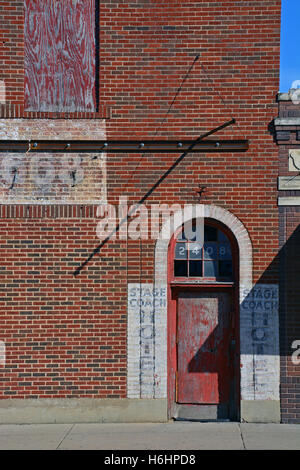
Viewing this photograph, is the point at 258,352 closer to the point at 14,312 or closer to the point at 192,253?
the point at 192,253

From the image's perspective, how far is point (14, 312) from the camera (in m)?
8.70

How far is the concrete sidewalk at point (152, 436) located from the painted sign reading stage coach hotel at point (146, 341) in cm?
60

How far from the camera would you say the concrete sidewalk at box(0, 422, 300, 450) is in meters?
7.31

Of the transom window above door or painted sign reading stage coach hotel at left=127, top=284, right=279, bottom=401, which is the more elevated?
the transom window above door

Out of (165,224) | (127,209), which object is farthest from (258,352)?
(127,209)

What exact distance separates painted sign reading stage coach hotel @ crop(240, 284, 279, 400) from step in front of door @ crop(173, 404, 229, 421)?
519 mm

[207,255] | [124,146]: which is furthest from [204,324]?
[124,146]

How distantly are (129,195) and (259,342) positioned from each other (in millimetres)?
3166

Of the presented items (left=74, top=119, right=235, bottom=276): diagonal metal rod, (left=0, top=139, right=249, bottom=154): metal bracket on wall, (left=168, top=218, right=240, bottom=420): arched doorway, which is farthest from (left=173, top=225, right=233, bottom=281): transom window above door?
(left=0, top=139, right=249, bottom=154): metal bracket on wall

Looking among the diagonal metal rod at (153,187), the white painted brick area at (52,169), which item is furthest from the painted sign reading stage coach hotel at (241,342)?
the white painted brick area at (52,169)

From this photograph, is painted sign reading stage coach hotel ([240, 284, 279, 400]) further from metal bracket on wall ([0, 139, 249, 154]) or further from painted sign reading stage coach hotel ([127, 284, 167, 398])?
metal bracket on wall ([0, 139, 249, 154])

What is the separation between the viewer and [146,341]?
864cm

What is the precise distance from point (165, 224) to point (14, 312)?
111 inches

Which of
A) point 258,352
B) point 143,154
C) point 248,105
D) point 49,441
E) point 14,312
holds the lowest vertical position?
point 49,441
